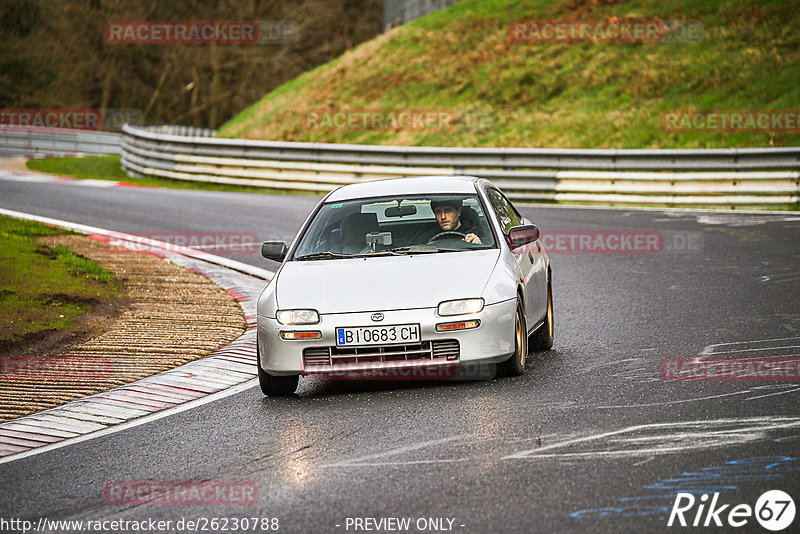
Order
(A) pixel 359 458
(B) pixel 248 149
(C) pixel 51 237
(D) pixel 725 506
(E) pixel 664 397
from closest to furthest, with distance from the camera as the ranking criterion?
(D) pixel 725 506, (A) pixel 359 458, (E) pixel 664 397, (C) pixel 51 237, (B) pixel 248 149

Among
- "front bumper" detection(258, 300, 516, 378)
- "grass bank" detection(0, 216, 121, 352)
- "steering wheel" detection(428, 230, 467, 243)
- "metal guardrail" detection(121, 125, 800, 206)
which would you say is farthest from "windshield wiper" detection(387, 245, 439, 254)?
"metal guardrail" detection(121, 125, 800, 206)

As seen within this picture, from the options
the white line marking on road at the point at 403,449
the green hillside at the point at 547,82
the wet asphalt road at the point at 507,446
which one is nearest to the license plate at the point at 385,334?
the wet asphalt road at the point at 507,446

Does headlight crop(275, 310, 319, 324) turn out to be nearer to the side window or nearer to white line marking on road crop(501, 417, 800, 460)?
the side window

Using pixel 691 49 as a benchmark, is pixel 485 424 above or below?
below

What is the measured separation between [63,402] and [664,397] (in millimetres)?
4186

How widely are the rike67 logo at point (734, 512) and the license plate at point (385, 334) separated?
9.15 ft

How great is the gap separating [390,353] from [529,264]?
1.80 meters

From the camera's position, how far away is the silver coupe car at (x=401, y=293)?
765cm

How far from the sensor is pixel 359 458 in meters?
6.17

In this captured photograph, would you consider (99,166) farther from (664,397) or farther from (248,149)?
(664,397)

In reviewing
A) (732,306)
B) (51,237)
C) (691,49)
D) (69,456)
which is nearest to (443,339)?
(69,456)

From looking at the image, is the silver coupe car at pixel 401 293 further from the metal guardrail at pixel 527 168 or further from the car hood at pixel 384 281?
the metal guardrail at pixel 527 168

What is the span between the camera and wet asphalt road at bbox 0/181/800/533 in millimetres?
5246

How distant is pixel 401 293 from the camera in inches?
306
